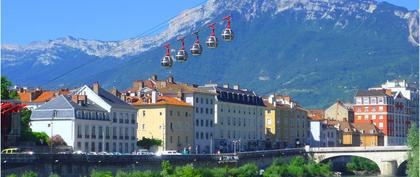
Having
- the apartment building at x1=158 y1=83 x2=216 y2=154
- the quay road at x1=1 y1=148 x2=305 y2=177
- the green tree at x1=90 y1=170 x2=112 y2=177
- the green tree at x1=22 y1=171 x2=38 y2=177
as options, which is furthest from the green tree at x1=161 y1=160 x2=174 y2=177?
the apartment building at x1=158 y1=83 x2=216 y2=154

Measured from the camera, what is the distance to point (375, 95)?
553ft

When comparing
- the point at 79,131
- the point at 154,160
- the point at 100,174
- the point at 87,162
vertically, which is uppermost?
the point at 79,131

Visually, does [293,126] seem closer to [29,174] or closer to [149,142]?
[149,142]

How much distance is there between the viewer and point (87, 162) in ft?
241

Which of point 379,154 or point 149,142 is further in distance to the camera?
point 379,154

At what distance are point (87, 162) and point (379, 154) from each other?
4970 centimetres

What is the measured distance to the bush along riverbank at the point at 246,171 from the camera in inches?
2923

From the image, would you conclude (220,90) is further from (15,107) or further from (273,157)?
(15,107)

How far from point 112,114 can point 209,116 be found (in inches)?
967

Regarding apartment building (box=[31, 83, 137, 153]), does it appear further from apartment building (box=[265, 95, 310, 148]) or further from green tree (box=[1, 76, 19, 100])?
apartment building (box=[265, 95, 310, 148])

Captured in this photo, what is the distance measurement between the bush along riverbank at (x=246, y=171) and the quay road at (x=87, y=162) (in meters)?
0.90

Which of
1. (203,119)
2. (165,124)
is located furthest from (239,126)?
(165,124)

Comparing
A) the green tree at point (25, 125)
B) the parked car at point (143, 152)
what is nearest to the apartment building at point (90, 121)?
the parked car at point (143, 152)

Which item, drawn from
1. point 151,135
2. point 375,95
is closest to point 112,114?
point 151,135
